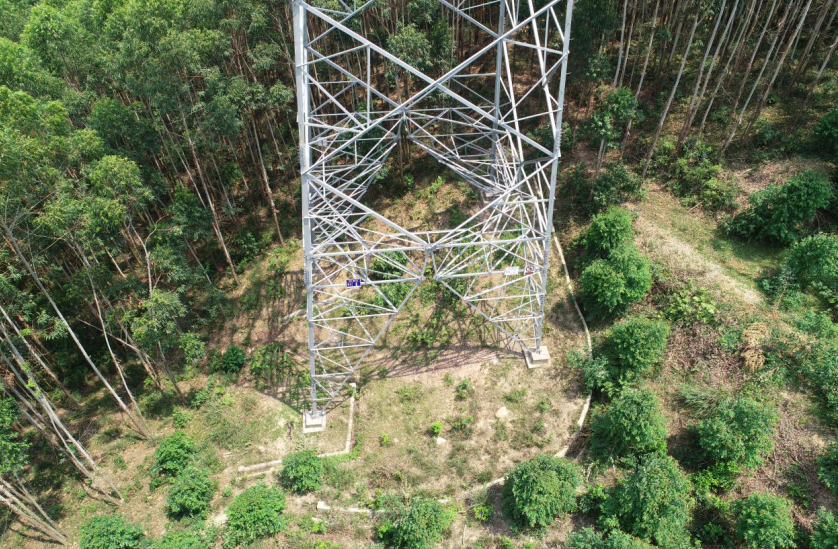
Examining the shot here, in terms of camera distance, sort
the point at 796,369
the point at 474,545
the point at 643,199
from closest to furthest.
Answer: the point at 474,545, the point at 796,369, the point at 643,199

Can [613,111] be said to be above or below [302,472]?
above

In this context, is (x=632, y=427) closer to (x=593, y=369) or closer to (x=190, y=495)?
(x=593, y=369)

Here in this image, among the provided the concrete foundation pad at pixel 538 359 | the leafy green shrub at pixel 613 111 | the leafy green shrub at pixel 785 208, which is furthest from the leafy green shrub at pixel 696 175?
the concrete foundation pad at pixel 538 359

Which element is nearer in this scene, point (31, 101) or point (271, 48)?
point (31, 101)

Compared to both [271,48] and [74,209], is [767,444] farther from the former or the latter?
[271,48]

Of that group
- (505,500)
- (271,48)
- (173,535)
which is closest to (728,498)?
(505,500)

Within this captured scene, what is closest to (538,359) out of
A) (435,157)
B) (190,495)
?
(435,157)

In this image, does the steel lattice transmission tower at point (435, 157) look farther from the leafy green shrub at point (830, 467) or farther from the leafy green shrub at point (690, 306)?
the leafy green shrub at point (830, 467)
